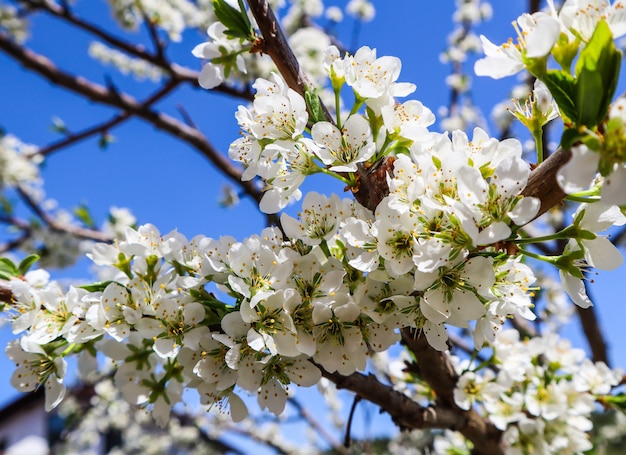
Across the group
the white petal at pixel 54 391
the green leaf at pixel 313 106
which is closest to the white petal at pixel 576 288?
the green leaf at pixel 313 106

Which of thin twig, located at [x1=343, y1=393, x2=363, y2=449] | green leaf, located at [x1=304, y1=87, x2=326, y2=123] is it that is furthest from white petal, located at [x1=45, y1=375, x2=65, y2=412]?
green leaf, located at [x1=304, y1=87, x2=326, y2=123]

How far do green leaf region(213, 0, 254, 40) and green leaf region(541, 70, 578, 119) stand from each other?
0.74 m

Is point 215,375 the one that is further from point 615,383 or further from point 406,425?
point 615,383

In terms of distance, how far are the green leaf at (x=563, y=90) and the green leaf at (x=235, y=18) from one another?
741mm

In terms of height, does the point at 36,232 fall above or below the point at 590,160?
above

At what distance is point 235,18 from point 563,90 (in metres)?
0.79

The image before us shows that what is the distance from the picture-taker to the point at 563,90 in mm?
746

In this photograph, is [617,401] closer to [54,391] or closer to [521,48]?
[521,48]

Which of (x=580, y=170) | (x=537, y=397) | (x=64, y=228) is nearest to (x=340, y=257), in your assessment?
(x=580, y=170)

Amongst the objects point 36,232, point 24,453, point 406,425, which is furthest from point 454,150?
point 24,453

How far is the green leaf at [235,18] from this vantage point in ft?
3.95

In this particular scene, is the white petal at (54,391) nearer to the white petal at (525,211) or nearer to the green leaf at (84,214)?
the white petal at (525,211)

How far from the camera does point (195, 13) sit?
4785mm

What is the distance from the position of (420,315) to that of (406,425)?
26.5 inches
